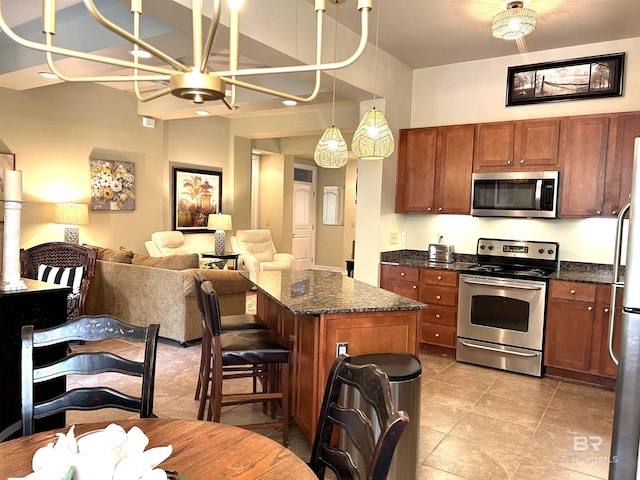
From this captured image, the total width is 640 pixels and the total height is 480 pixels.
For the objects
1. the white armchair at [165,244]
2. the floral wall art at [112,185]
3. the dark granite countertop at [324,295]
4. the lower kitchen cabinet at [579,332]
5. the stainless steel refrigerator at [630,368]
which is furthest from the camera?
the white armchair at [165,244]

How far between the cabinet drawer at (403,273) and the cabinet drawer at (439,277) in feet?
0.21

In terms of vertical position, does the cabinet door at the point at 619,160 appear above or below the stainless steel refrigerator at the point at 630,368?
above

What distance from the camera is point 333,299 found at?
103 inches

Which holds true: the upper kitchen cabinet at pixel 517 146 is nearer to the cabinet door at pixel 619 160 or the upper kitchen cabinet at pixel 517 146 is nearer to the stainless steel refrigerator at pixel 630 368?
the cabinet door at pixel 619 160

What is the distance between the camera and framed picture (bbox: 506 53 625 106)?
3.97 metres

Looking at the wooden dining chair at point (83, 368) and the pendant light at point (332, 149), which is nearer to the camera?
the wooden dining chair at point (83, 368)

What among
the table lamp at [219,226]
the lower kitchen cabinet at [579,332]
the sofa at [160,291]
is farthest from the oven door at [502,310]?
the table lamp at [219,226]

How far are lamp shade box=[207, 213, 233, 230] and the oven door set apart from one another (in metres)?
4.33

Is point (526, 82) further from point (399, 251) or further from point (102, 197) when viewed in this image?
point (102, 197)

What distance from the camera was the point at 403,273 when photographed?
15.1ft

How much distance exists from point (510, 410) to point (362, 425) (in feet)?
8.15

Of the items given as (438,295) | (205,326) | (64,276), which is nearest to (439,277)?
(438,295)

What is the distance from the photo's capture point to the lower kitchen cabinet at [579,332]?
365 cm

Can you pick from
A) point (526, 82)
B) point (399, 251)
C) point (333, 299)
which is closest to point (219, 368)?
point (333, 299)
